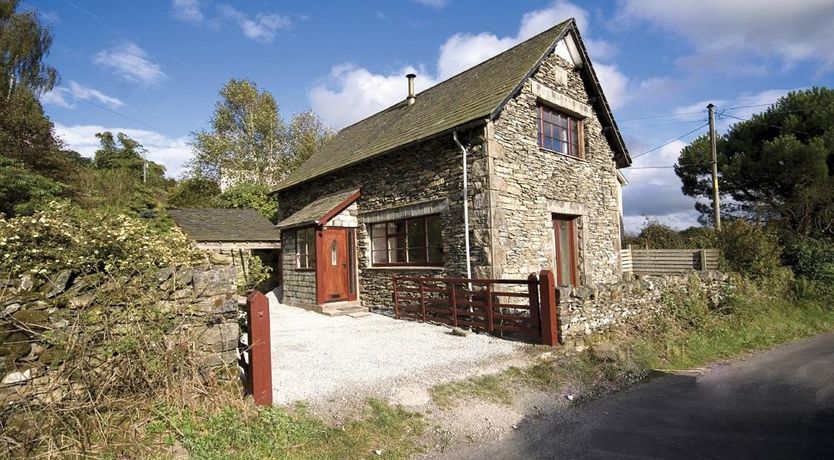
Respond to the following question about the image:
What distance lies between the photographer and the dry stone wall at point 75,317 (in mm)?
3754

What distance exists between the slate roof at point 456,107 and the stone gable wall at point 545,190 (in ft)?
1.44

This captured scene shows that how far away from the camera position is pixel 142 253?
5145 millimetres

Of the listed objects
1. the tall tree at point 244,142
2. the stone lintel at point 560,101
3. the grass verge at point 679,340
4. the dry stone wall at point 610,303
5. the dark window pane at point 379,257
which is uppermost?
the tall tree at point 244,142

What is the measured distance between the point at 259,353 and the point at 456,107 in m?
8.75

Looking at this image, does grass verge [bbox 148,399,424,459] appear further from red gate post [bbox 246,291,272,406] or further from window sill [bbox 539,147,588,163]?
window sill [bbox 539,147,588,163]

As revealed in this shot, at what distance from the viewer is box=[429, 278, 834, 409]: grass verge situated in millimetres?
6145

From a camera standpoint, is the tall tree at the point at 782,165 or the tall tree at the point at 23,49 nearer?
the tall tree at the point at 782,165

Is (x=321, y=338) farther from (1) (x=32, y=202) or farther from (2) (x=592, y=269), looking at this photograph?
(2) (x=592, y=269)

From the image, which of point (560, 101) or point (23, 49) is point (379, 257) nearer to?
point (560, 101)

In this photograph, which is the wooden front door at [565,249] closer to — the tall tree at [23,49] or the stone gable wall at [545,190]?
the stone gable wall at [545,190]

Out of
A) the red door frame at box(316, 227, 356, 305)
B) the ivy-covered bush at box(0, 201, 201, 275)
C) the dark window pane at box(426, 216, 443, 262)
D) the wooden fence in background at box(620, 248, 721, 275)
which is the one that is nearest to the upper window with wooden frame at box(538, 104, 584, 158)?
the dark window pane at box(426, 216, 443, 262)

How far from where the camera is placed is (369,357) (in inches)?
287

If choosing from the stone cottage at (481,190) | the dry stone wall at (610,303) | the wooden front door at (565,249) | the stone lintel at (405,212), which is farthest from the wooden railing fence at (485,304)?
the wooden front door at (565,249)

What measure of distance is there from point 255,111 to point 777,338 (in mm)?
30075
